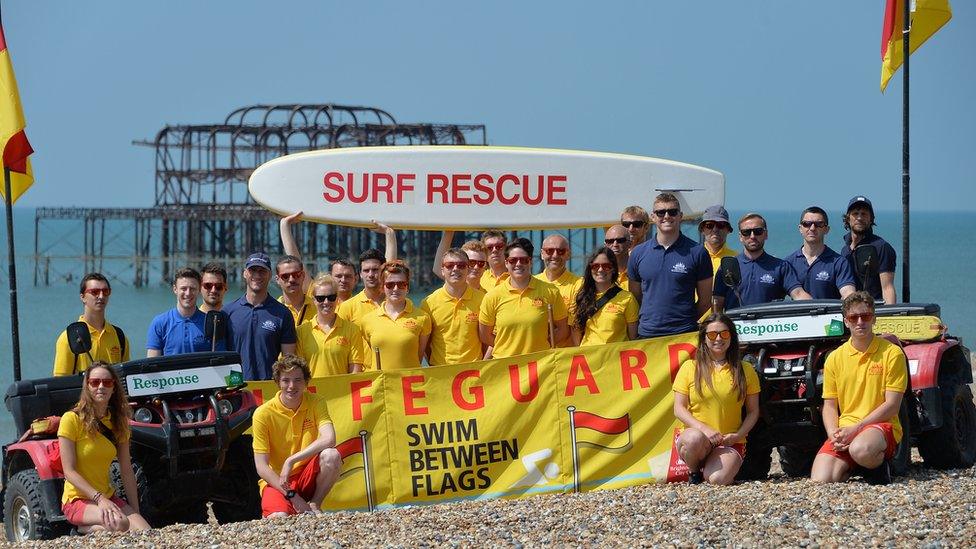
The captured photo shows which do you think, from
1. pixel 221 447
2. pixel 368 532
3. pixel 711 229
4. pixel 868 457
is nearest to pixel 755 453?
pixel 868 457

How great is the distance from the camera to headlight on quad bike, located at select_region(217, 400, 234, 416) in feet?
27.2

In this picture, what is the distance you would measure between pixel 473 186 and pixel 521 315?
2251mm

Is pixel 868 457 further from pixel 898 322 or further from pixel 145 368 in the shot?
pixel 145 368

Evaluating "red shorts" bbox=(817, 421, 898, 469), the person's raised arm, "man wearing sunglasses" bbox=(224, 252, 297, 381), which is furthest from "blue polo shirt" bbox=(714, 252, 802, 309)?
"man wearing sunglasses" bbox=(224, 252, 297, 381)

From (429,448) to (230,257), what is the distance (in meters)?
50.9

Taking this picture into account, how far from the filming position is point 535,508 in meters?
8.10

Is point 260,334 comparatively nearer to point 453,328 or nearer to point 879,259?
point 453,328

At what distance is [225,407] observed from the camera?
8.35 metres

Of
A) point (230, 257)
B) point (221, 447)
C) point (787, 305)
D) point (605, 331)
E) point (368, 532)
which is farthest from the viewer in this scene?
point (230, 257)

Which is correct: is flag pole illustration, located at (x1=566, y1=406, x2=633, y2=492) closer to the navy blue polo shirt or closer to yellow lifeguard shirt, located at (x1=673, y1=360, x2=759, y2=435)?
yellow lifeguard shirt, located at (x1=673, y1=360, x2=759, y2=435)

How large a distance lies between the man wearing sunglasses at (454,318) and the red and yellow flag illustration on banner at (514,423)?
1.70 ft

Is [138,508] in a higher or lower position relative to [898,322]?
lower

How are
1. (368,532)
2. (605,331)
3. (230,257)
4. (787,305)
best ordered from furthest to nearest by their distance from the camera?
(230,257), (605,331), (787,305), (368,532)

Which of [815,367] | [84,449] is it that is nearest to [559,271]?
[815,367]
